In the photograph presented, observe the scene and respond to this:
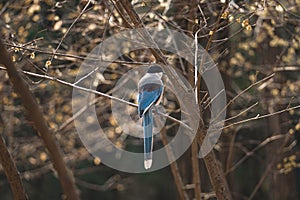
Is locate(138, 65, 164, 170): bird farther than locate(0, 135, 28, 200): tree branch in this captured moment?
Yes

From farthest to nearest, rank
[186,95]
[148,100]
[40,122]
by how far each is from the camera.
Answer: [148,100], [186,95], [40,122]

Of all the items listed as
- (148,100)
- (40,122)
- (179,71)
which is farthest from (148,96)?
(40,122)

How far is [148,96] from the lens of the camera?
336 cm

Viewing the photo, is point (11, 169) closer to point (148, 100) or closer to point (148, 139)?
point (148, 139)

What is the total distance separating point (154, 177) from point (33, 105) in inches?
326

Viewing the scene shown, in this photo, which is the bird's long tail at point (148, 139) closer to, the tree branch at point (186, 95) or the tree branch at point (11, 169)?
A: the tree branch at point (186, 95)

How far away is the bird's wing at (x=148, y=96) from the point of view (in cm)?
329

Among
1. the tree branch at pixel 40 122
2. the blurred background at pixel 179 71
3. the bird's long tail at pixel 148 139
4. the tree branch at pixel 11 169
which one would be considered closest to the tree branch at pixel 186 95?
the bird's long tail at pixel 148 139

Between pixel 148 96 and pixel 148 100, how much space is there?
0.09 feet

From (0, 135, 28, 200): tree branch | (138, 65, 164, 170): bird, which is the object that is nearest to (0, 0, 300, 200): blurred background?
(138, 65, 164, 170): bird

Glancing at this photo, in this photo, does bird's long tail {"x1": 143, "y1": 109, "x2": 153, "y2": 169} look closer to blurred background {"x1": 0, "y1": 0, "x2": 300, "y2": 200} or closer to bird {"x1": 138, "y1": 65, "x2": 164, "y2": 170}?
bird {"x1": 138, "y1": 65, "x2": 164, "y2": 170}

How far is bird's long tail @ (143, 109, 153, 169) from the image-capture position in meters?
3.12

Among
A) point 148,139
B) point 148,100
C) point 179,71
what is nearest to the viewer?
point 148,139

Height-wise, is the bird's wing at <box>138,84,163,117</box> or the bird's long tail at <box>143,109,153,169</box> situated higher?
the bird's wing at <box>138,84,163,117</box>
